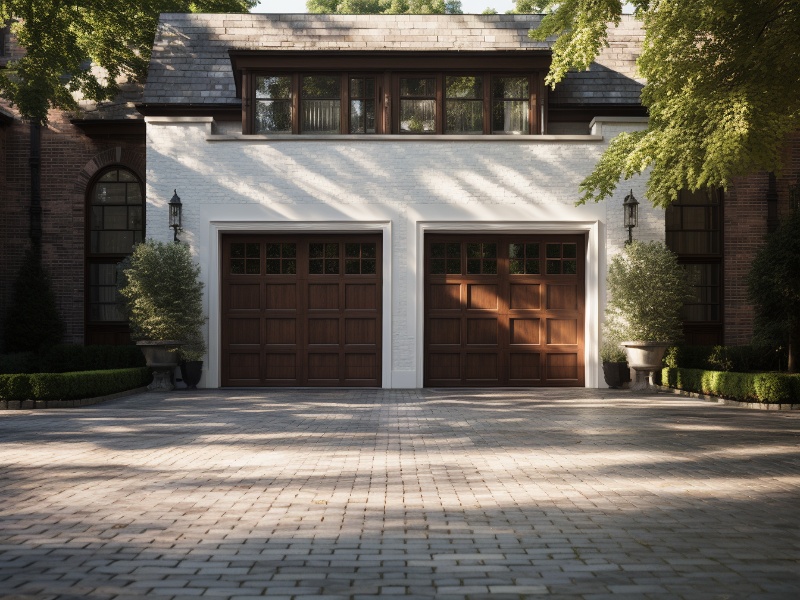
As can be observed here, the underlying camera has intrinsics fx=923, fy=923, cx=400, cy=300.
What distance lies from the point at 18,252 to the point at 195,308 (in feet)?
20.7

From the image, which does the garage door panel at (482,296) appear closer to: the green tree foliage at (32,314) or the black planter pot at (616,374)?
the black planter pot at (616,374)

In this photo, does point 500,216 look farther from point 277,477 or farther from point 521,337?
point 277,477

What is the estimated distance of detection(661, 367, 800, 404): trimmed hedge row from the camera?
47.7 feet

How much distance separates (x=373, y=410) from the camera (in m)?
14.2

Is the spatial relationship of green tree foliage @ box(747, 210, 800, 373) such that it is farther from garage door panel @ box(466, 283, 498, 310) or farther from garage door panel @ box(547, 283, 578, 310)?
garage door panel @ box(466, 283, 498, 310)

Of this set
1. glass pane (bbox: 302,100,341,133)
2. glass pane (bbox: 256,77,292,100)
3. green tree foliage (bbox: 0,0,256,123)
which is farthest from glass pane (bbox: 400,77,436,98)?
green tree foliage (bbox: 0,0,256,123)

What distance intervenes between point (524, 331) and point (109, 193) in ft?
34.9

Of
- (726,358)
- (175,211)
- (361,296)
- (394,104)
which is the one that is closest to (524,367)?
(361,296)

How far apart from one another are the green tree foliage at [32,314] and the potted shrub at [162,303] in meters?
4.05

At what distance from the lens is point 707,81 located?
12836 millimetres

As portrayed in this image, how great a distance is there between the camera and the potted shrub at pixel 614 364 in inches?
754

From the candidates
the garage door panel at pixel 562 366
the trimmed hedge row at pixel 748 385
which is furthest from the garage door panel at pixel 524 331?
the trimmed hedge row at pixel 748 385

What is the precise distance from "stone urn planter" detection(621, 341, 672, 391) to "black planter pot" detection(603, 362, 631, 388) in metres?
0.30

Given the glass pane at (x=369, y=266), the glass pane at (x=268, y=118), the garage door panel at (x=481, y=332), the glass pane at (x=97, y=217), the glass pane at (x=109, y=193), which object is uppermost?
the glass pane at (x=268, y=118)
